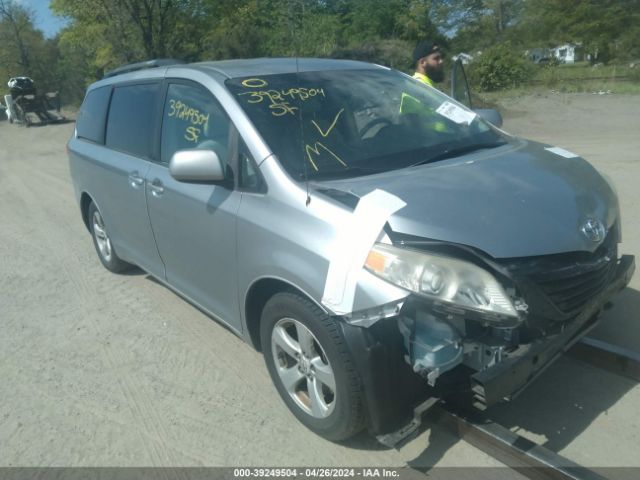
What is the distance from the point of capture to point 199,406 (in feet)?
11.2

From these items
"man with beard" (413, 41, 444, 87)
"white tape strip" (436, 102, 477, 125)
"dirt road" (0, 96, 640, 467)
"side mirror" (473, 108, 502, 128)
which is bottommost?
"dirt road" (0, 96, 640, 467)

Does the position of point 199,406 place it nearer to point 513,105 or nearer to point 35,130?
point 513,105

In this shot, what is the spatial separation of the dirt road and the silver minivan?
0.97 ft

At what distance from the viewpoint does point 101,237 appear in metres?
5.66

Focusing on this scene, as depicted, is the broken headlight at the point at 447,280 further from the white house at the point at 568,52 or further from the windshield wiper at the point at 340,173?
the white house at the point at 568,52

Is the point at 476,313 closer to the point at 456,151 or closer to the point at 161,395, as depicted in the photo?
the point at 456,151

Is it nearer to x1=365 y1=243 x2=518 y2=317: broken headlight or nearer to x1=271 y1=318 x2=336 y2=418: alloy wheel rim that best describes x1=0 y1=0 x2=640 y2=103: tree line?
x1=271 y1=318 x2=336 y2=418: alloy wheel rim

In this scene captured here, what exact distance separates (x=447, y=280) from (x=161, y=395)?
2.09 metres

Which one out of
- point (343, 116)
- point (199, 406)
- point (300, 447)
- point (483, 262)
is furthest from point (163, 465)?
point (343, 116)

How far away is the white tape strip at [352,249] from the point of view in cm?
247

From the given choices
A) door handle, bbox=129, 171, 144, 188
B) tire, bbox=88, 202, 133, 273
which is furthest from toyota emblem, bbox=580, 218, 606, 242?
tire, bbox=88, 202, 133, 273

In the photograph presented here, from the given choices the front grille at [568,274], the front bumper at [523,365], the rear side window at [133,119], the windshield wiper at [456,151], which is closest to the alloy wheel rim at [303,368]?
the front bumper at [523,365]

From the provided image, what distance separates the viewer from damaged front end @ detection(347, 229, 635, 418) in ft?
7.81

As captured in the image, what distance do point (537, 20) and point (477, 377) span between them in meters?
51.0
